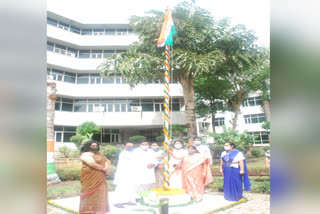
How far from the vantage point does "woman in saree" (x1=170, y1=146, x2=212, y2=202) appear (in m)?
5.23

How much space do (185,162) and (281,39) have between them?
4819mm

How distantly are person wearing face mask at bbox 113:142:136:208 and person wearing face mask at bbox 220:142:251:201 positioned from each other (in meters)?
2.08

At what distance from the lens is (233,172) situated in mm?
5297

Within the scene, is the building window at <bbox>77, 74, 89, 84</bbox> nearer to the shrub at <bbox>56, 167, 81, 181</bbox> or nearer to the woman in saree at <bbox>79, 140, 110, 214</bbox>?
the shrub at <bbox>56, 167, 81, 181</bbox>

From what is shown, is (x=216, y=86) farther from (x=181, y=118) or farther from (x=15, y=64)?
(x=15, y=64)

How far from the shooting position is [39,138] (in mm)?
1004

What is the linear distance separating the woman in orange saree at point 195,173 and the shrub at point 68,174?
142 inches

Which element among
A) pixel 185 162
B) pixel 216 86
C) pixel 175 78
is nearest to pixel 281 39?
pixel 185 162

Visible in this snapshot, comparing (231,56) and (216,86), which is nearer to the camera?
(231,56)

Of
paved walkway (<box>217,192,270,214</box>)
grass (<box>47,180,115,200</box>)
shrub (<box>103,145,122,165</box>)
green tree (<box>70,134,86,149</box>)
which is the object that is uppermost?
green tree (<box>70,134,86,149</box>)

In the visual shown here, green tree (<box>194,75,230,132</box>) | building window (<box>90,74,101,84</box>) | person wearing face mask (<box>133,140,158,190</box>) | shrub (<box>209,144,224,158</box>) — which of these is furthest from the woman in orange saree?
green tree (<box>194,75,230,132</box>)

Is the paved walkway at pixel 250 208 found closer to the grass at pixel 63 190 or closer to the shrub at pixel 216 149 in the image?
A: the grass at pixel 63 190

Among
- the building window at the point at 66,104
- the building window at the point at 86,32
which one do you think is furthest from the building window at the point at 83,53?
the building window at the point at 66,104

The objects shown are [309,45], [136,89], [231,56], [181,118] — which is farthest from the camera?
[181,118]
